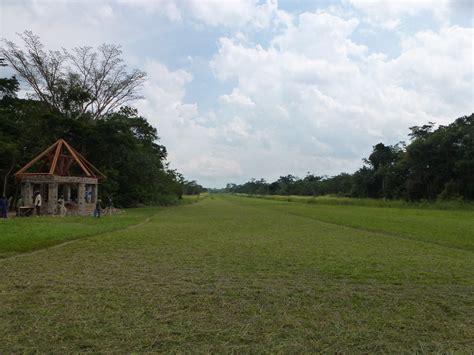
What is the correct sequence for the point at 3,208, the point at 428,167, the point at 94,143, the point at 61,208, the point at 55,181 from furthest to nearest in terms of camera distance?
the point at 428,167 → the point at 94,143 → the point at 55,181 → the point at 61,208 → the point at 3,208

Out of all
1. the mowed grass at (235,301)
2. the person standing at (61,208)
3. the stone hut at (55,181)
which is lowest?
the mowed grass at (235,301)

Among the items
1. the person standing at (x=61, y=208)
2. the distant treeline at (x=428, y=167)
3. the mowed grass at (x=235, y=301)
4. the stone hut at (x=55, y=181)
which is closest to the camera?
the mowed grass at (x=235, y=301)

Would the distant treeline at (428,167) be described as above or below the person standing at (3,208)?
→ above

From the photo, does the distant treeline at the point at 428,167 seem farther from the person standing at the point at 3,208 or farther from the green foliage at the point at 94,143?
the person standing at the point at 3,208

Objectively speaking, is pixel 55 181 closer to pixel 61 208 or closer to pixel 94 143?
pixel 61 208

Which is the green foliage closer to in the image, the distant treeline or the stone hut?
the stone hut

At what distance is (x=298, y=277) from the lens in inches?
279

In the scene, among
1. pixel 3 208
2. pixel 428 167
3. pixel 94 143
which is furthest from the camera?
pixel 428 167

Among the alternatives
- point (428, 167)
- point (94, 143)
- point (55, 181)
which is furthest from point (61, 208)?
point (428, 167)

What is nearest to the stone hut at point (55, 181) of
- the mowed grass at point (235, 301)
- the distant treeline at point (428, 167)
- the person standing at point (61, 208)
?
the person standing at point (61, 208)

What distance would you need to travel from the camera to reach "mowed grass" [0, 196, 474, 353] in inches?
159

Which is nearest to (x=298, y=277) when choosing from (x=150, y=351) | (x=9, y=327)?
(x=150, y=351)

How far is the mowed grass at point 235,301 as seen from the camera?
A: 4035 millimetres

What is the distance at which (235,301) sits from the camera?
5.47 meters
